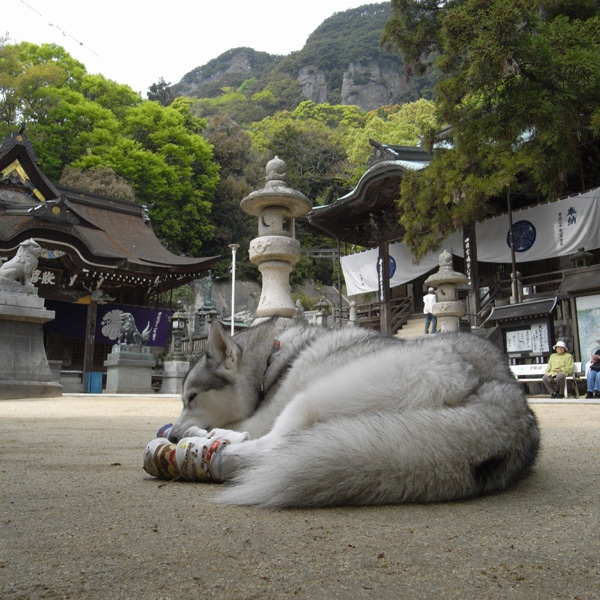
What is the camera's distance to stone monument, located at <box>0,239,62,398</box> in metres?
8.68

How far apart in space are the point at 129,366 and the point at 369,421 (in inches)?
533

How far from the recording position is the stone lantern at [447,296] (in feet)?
36.2

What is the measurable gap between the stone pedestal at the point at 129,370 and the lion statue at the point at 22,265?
5045mm

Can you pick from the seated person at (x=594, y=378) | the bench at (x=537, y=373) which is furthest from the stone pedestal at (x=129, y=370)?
the seated person at (x=594, y=378)

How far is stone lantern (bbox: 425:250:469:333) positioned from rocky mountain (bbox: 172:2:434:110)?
4738 cm

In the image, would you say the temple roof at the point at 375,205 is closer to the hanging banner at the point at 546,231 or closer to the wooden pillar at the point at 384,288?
the wooden pillar at the point at 384,288

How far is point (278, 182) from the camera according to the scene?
26.9ft

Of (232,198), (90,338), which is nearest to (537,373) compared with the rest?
(90,338)

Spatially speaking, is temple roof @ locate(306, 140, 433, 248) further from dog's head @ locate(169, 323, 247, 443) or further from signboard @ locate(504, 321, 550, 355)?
dog's head @ locate(169, 323, 247, 443)

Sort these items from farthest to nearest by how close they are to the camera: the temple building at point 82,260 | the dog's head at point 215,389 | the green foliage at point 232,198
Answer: the green foliage at point 232,198
the temple building at point 82,260
the dog's head at point 215,389

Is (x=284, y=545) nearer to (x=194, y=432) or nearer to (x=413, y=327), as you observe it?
(x=194, y=432)

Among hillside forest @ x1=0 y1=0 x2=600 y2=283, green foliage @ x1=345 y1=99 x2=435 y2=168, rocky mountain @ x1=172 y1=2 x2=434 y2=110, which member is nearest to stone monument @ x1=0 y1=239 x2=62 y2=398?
hillside forest @ x1=0 y1=0 x2=600 y2=283

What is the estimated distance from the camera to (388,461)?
59.3 inches

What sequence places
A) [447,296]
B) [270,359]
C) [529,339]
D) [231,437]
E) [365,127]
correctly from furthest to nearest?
[365,127], [529,339], [447,296], [270,359], [231,437]
